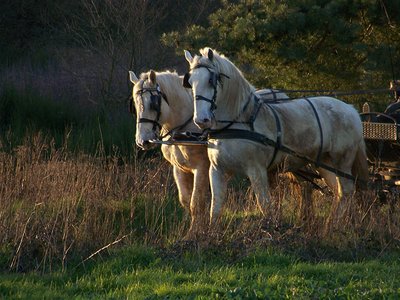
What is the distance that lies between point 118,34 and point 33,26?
7337 mm

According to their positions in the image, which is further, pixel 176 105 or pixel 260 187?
pixel 176 105

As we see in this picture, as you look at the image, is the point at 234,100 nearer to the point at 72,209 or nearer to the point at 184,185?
the point at 184,185

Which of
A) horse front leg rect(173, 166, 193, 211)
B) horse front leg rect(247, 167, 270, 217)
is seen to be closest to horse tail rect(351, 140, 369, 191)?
horse front leg rect(247, 167, 270, 217)

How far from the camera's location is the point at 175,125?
10172 millimetres

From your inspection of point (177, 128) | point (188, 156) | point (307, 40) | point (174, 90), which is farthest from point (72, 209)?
point (307, 40)

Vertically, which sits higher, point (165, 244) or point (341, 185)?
point (341, 185)

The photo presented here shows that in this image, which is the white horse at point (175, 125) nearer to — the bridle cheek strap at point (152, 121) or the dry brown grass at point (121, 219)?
the bridle cheek strap at point (152, 121)

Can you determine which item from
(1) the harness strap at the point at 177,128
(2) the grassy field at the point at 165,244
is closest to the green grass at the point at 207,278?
(2) the grassy field at the point at 165,244

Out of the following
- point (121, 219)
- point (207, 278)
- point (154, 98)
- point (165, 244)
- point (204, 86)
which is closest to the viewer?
point (207, 278)

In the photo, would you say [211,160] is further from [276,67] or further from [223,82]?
[276,67]

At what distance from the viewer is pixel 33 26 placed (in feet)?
85.3

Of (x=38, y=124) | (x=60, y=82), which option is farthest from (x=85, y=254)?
(x=60, y=82)

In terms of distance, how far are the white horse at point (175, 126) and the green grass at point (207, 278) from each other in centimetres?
127

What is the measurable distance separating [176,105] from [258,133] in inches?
47.9
